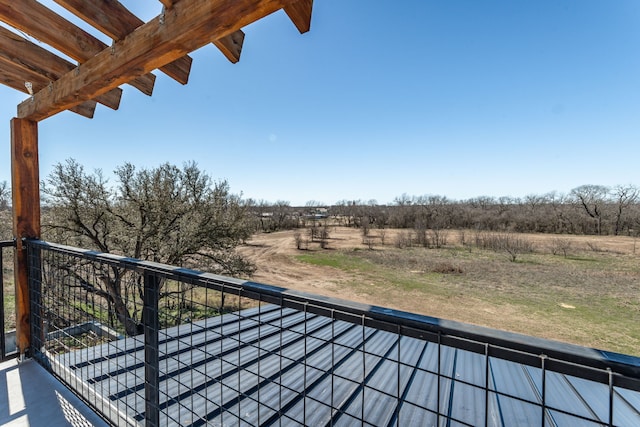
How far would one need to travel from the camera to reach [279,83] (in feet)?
24.7

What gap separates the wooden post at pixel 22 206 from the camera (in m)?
1.94

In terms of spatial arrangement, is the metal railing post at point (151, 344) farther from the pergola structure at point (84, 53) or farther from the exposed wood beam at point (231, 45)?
the exposed wood beam at point (231, 45)

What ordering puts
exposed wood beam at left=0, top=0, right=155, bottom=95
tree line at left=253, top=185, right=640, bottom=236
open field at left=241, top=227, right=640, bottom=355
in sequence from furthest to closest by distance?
tree line at left=253, top=185, right=640, bottom=236 → open field at left=241, top=227, right=640, bottom=355 → exposed wood beam at left=0, top=0, right=155, bottom=95

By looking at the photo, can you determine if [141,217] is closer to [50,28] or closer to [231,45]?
[50,28]

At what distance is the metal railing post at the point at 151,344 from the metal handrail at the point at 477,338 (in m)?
0.38

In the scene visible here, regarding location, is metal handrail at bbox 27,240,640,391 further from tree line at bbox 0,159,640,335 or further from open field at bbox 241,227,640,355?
open field at bbox 241,227,640,355

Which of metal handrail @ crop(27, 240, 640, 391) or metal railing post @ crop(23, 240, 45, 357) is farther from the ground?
metal handrail @ crop(27, 240, 640, 391)

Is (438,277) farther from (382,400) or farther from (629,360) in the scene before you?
(629,360)

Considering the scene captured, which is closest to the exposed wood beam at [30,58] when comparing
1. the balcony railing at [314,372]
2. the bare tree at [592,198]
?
the balcony railing at [314,372]

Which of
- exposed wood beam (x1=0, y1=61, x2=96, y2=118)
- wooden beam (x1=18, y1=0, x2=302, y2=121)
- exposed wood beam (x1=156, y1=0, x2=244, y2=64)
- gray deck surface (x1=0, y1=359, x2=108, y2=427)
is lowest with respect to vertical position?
gray deck surface (x1=0, y1=359, x2=108, y2=427)

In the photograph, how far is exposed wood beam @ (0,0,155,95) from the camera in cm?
126

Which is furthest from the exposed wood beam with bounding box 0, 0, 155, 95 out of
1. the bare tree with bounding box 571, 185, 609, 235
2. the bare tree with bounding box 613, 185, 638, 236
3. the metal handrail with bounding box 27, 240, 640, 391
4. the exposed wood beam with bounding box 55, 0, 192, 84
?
the bare tree with bounding box 613, 185, 638, 236

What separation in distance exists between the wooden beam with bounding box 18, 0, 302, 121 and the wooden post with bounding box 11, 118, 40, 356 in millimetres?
451

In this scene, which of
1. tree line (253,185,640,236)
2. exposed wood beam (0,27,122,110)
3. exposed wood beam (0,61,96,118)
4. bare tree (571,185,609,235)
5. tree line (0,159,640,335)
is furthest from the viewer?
bare tree (571,185,609,235)
